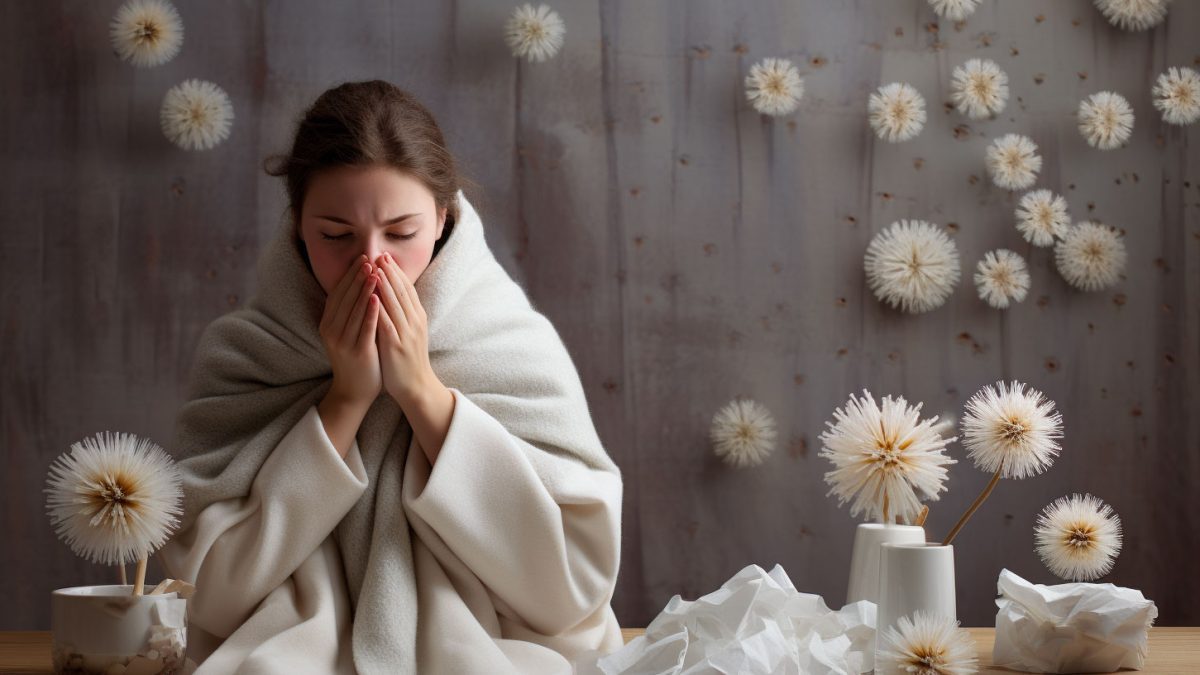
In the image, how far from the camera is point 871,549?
1.30 metres

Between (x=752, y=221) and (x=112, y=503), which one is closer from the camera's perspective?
(x=112, y=503)

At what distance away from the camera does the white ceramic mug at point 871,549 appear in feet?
4.22

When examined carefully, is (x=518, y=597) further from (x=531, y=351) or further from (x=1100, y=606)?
(x=1100, y=606)

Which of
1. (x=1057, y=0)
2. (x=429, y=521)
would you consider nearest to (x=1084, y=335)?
(x=1057, y=0)

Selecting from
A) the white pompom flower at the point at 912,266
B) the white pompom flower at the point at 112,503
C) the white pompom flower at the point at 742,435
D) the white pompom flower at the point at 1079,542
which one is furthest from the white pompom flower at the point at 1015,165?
the white pompom flower at the point at 112,503

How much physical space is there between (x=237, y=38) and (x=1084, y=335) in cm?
167

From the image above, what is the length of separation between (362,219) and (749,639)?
577 mm

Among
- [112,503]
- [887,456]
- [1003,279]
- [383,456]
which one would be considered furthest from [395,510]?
[1003,279]

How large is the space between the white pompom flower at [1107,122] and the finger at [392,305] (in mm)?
1513

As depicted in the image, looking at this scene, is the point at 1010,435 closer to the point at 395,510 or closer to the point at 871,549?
the point at 871,549

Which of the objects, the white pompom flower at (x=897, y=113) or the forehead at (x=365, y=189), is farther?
the white pompom flower at (x=897, y=113)

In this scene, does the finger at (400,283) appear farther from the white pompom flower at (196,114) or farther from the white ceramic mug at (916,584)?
the white pompom flower at (196,114)

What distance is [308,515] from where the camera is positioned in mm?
1130

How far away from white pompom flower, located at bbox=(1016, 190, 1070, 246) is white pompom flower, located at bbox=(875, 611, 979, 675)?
1.24m
